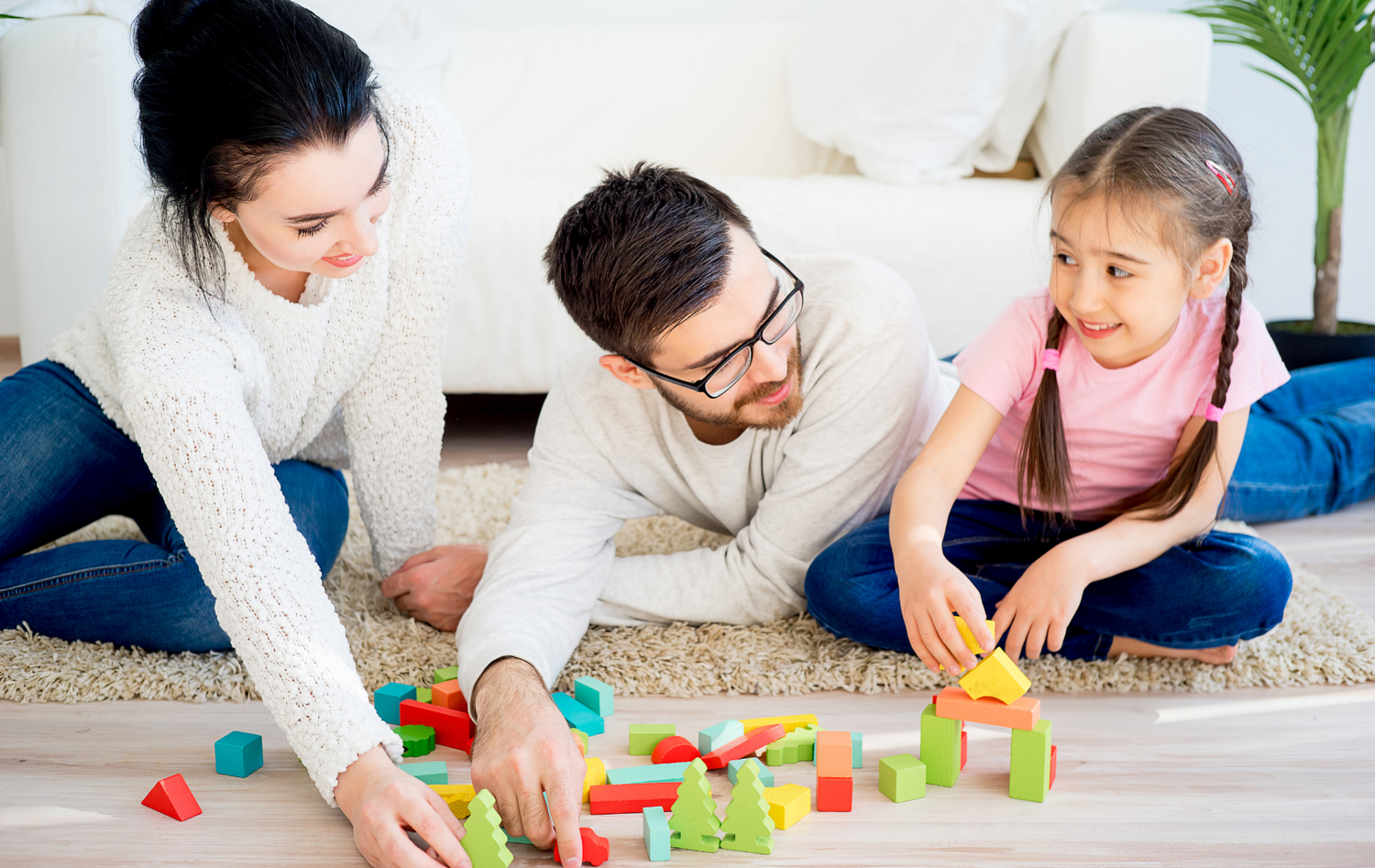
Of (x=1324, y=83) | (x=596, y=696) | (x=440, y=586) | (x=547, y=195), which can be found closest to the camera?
(x=596, y=696)

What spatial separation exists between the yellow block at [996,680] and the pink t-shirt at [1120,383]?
38cm

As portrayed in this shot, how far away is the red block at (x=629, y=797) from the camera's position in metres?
1.03

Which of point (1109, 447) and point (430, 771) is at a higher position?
point (1109, 447)

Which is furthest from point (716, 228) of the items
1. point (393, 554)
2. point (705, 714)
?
point (393, 554)

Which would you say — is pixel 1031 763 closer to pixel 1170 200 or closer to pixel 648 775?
pixel 648 775

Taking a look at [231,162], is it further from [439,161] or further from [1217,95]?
[1217,95]

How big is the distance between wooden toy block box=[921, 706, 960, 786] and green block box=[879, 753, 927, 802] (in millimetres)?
11

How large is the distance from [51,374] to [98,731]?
0.48 m

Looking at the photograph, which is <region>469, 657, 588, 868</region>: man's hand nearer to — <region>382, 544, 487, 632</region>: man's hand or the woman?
the woman

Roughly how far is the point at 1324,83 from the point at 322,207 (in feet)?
7.02

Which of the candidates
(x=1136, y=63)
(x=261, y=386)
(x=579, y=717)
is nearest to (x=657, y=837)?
(x=579, y=717)

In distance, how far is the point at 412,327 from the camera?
4.60 ft

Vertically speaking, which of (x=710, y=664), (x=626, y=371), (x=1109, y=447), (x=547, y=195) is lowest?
(x=710, y=664)

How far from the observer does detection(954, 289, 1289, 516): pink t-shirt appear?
1257mm
